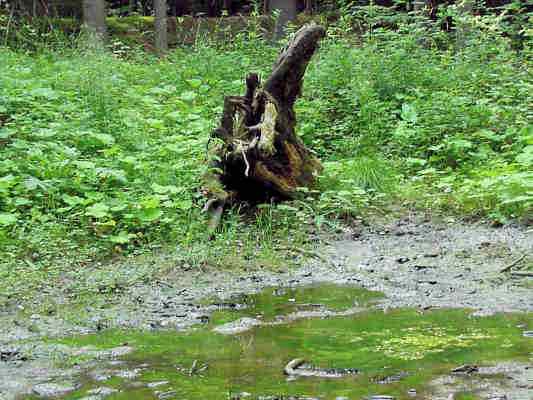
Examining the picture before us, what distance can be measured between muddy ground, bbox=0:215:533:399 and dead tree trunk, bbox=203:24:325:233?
90 centimetres

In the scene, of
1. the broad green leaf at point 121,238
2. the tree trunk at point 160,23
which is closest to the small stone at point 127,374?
the broad green leaf at point 121,238

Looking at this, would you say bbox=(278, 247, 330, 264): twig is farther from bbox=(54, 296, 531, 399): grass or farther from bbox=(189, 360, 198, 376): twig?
bbox=(189, 360, 198, 376): twig

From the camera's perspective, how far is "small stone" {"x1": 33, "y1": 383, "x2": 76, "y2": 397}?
12.2 feet

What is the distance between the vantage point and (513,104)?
10305 millimetres

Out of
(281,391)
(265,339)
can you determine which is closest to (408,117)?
(265,339)

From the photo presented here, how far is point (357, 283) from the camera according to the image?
234 inches

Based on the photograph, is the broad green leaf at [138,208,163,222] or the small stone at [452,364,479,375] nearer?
the small stone at [452,364,479,375]

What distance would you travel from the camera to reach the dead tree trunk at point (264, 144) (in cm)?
750

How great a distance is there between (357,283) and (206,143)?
3168 millimetres

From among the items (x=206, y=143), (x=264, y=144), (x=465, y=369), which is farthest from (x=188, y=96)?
(x=465, y=369)


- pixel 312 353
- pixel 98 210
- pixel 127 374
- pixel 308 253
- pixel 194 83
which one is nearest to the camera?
pixel 127 374

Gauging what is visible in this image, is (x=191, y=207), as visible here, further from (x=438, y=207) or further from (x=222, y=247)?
(x=438, y=207)

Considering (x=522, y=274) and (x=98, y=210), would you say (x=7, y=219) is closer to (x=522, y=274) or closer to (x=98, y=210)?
(x=98, y=210)

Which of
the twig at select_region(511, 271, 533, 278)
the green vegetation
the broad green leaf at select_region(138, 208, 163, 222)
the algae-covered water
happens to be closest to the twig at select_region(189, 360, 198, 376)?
the algae-covered water
